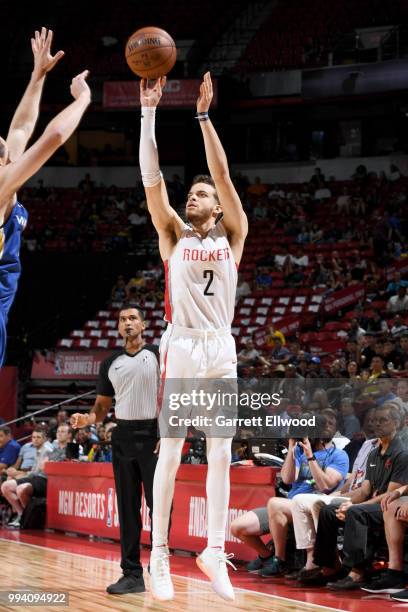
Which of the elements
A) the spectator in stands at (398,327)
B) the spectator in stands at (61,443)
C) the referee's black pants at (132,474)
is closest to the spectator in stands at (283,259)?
the spectator in stands at (398,327)

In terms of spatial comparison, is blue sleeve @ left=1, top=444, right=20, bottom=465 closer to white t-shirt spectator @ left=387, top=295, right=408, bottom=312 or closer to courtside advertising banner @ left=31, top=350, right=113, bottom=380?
courtside advertising banner @ left=31, top=350, right=113, bottom=380

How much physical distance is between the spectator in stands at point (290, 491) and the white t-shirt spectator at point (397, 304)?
8432 mm

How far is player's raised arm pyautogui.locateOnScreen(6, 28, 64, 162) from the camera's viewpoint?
14.6 feet

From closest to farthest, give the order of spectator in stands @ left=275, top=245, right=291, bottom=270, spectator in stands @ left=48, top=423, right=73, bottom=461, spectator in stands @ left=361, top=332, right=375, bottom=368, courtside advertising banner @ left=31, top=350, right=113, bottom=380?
1. spectator in stands @ left=48, top=423, right=73, bottom=461
2. spectator in stands @ left=361, top=332, right=375, bottom=368
3. courtside advertising banner @ left=31, top=350, right=113, bottom=380
4. spectator in stands @ left=275, top=245, right=291, bottom=270

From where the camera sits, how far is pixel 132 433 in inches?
291

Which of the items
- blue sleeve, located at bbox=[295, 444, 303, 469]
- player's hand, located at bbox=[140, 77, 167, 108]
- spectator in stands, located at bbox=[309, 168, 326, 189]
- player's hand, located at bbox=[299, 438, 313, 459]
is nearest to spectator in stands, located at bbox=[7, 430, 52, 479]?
blue sleeve, located at bbox=[295, 444, 303, 469]

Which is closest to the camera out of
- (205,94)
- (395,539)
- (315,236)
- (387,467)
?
(205,94)

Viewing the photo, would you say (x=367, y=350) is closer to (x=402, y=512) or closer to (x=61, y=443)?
(x=61, y=443)

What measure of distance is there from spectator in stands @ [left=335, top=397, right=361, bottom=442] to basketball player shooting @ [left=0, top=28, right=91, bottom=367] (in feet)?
17.1

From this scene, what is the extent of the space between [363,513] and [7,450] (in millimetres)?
7988

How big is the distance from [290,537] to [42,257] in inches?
649

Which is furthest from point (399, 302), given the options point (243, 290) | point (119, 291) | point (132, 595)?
point (132, 595)

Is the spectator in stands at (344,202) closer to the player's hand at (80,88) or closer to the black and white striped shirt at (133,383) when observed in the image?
the black and white striped shirt at (133,383)

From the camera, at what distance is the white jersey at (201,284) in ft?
18.1
